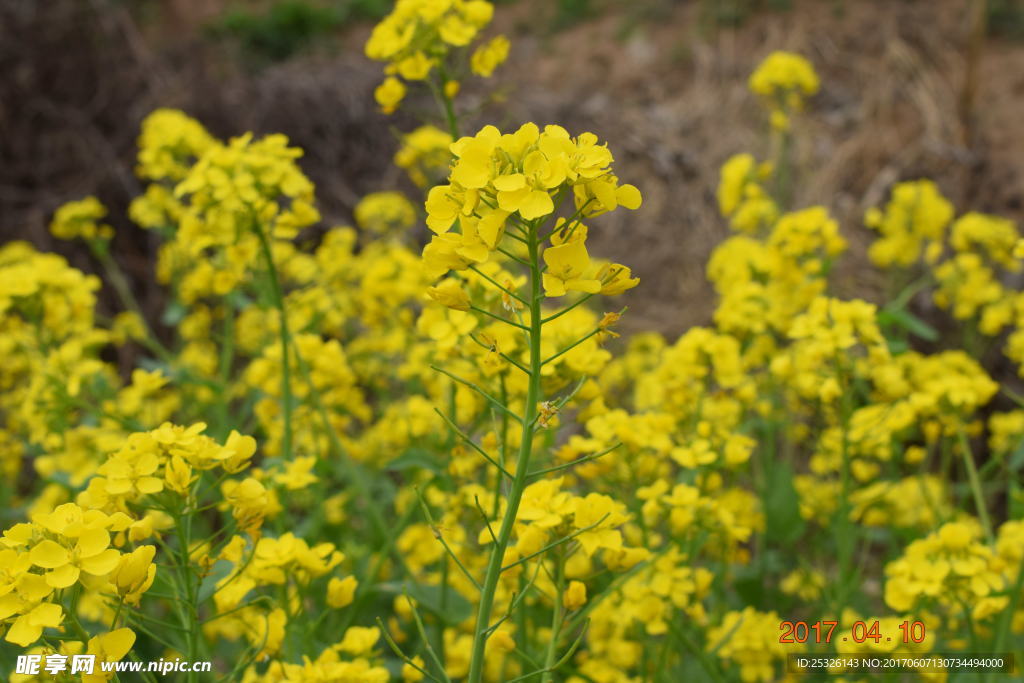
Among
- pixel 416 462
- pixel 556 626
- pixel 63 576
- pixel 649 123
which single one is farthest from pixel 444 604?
pixel 649 123

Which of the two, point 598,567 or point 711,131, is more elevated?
point 711,131

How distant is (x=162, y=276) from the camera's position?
443 cm

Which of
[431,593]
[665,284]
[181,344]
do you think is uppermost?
[665,284]

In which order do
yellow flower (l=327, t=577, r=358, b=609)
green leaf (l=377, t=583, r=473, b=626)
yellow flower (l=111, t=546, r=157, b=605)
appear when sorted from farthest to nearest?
green leaf (l=377, t=583, r=473, b=626), yellow flower (l=327, t=577, r=358, b=609), yellow flower (l=111, t=546, r=157, b=605)

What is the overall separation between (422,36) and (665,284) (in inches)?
163

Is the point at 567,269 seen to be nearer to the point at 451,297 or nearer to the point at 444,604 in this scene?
the point at 451,297

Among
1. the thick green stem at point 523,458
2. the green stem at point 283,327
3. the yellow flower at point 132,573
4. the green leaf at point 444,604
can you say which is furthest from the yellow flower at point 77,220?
the thick green stem at point 523,458

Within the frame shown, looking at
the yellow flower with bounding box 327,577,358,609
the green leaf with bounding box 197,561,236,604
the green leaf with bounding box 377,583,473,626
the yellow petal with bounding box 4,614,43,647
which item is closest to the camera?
the yellow petal with bounding box 4,614,43,647

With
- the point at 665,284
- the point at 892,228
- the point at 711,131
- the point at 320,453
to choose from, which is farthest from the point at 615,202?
the point at 711,131

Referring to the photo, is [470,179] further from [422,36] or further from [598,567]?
[598,567]

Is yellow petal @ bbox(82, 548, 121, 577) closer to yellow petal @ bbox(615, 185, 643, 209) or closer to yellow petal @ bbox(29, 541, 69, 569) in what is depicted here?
yellow petal @ bbox(29, 541, 69, 569)

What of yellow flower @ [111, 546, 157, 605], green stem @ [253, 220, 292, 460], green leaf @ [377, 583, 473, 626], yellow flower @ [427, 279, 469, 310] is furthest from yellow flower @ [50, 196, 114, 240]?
yellow flower @ [427, 279, 469, 310]

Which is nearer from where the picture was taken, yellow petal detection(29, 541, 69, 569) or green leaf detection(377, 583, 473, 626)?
yellow petal detection(29, 541, 69, 569)

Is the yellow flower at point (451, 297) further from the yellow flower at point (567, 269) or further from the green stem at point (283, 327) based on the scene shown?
the green stem at point (283, 327)
